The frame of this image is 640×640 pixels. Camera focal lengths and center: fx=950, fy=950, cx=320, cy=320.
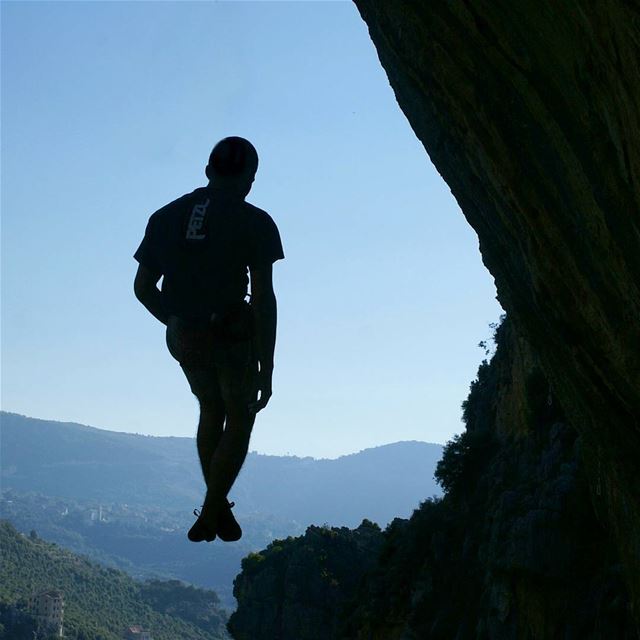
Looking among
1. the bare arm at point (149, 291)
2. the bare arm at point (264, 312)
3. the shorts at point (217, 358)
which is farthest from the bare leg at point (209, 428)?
the bare arm at point (149, 291)

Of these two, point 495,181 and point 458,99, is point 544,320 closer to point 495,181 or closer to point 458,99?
point 495,181

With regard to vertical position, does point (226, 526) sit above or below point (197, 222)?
below

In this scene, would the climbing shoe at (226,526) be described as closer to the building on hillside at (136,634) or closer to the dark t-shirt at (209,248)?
the dark t-shirt at (209,248)

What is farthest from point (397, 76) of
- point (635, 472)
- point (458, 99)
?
point (635, 472)

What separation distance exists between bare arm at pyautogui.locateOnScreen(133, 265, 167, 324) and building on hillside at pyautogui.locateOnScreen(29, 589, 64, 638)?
12145 centimetres

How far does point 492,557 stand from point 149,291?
21022mm

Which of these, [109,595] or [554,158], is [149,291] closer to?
[554,158]

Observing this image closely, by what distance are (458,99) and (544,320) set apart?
204cm

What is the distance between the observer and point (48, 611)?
12631cm

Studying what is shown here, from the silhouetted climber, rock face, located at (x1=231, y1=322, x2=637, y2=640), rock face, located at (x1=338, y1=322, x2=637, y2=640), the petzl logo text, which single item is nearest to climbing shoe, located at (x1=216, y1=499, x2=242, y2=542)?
the silhouetted climber

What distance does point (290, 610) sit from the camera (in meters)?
59.4

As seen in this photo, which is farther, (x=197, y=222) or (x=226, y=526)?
(x=226, y=526)

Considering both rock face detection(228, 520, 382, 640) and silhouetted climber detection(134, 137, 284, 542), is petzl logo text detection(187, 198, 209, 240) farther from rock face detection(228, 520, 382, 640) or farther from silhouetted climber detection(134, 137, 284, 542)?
rock face detection(228, 520, 382, 640)

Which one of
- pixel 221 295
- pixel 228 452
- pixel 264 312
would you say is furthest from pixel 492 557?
pixel 221 295
